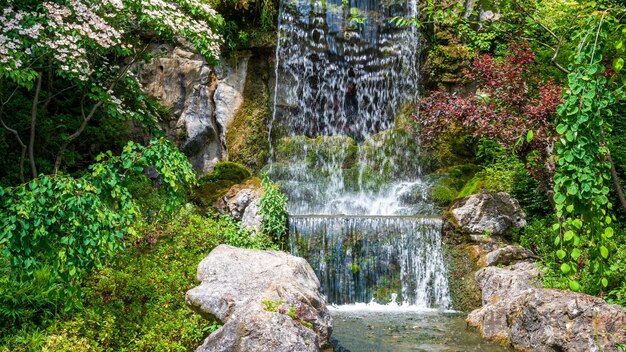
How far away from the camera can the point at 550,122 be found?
892 centimetres

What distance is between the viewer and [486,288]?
880 centimetres

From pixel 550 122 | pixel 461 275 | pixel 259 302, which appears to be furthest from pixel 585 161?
pixel 461 275

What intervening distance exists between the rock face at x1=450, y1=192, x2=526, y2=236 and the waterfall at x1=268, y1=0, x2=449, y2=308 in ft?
1.82

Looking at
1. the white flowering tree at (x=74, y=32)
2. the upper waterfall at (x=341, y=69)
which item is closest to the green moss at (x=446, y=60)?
the upper waterfall at (x=341, y=69)

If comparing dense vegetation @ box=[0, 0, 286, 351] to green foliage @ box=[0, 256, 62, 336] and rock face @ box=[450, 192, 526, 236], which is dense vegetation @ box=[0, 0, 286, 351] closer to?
green foliage @ box=[0, 256, 62, 336]

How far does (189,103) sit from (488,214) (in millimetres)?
8165

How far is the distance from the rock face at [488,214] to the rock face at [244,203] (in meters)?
3.71

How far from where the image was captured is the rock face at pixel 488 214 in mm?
9789

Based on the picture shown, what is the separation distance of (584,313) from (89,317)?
5807mm

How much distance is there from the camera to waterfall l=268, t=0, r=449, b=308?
12.2m

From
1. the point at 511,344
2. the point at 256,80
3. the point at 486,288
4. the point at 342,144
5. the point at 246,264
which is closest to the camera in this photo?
the point at 246,264

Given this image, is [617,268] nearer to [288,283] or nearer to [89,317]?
[288,283]

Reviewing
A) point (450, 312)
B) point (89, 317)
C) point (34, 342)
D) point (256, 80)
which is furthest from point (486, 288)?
point (256, 80)

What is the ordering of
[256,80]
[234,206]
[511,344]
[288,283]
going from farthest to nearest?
[256,80], [234,206], [511,344], [288,283]
